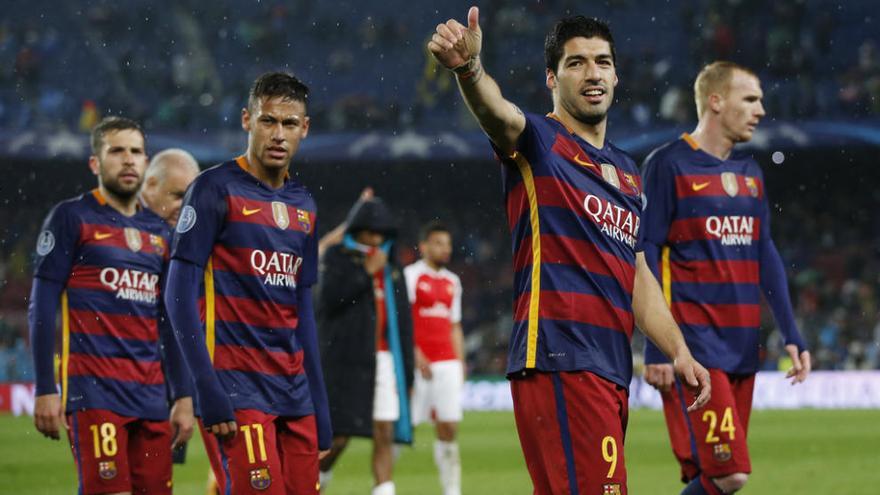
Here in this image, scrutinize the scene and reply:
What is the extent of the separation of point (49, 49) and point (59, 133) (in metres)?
4.03

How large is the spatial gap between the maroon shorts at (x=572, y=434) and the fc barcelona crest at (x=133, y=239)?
255 centimetres

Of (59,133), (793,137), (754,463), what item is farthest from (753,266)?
(59,133)

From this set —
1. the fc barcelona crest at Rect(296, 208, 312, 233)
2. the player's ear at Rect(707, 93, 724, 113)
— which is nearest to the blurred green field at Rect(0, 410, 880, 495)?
the player's ear at Rect(707, 93, 724, 113)

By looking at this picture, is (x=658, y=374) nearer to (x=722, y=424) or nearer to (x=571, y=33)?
(x=722, y=424)

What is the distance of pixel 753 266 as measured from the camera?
621 centimetres

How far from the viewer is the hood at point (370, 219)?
8594 millimetres

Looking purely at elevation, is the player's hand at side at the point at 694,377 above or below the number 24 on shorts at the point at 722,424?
above

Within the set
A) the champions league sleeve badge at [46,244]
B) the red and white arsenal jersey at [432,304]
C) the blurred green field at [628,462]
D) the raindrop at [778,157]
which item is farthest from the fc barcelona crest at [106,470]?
the raindrop at [778,157]

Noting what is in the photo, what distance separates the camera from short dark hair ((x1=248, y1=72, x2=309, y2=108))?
15.6 feet

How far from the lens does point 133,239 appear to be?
19.4 ft

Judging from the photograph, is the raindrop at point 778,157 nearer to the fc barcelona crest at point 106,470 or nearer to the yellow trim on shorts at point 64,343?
the yellow trim on shorts at point 64,343

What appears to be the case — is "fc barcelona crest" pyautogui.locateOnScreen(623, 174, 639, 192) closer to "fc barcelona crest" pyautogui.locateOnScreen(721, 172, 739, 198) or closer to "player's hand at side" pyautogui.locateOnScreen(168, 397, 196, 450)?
"fc barcelona crest" pyautogui.locateOnScreen(721, 172, 739, 198)

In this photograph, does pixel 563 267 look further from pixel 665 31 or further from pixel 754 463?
pixel 665 31

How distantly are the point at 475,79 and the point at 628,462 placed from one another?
9379mm
